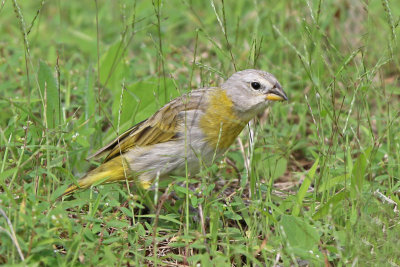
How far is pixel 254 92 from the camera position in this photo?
15.2ft

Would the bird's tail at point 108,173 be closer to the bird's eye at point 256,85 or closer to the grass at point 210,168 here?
the grass at point 210,168

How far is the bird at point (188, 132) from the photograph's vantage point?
15.1 ft

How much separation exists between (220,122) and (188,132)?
237 millimetres

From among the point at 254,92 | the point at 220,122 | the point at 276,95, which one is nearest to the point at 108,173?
the point at 220,122

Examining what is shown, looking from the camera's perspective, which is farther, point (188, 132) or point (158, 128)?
point (158, 128)

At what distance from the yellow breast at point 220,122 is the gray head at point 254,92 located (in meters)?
0.06

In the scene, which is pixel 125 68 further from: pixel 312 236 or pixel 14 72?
pixel 312 236

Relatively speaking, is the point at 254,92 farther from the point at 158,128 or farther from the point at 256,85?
the point at 158,128

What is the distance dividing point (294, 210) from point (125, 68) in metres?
2.32

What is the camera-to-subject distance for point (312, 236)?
379 cm

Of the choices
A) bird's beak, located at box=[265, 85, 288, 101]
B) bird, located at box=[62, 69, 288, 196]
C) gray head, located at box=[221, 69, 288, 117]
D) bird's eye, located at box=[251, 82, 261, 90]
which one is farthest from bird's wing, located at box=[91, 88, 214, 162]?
bird's beak, located at box=[265, 85, 288, 101]

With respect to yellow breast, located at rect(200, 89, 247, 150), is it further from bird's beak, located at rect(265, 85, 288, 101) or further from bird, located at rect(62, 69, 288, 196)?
bird's beak, located at rect(265, 85, 288, 101)

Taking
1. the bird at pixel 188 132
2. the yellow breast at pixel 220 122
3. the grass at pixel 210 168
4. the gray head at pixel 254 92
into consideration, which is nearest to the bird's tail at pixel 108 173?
the bird at pixel 188 132

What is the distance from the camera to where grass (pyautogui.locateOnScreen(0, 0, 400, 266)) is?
3.64 metres
